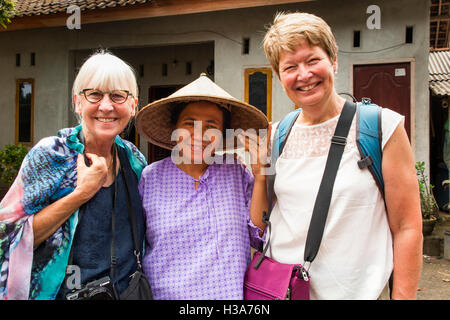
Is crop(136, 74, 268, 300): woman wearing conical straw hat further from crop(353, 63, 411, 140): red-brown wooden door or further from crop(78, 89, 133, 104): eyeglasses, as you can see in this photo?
crop(353, 63, 411, 140): red-brown wooden door

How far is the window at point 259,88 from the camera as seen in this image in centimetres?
677

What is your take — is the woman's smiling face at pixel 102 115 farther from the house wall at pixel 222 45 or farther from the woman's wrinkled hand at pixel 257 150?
the house wall at pixel 222 45

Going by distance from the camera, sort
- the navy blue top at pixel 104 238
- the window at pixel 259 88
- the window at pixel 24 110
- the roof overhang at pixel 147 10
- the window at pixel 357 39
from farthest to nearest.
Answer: the window at pixel 24 110 < the window at pixel 259 88 < the window at pixel 357 39 < the roof overhang at pixel 147 10 < the navy blue top at pixel 104 238

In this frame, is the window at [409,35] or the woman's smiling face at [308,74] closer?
the woman's smiling face at [308,74]

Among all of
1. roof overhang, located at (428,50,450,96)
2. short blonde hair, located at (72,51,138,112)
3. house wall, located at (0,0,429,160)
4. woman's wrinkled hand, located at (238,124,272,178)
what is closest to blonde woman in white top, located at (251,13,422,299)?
woman's wrinkled hand, located at (238,124,272,178)

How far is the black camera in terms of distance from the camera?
148 centimetres

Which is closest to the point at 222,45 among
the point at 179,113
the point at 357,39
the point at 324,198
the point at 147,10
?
the point at 147,10

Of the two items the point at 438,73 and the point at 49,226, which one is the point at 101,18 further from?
the point at 438,73

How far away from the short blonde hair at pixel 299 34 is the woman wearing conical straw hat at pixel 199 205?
36cm

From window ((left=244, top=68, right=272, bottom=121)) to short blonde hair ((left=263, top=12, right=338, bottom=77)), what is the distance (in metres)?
5.27

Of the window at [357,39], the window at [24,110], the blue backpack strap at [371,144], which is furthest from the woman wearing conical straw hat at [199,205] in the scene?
the window at [24,110]

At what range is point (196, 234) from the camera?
166 cm

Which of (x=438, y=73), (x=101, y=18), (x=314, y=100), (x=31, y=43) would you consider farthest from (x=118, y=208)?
(x=438, y=73)

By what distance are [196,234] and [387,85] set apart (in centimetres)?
569
